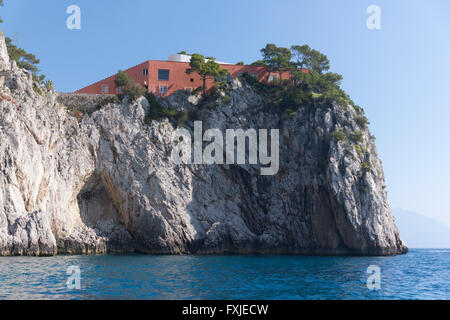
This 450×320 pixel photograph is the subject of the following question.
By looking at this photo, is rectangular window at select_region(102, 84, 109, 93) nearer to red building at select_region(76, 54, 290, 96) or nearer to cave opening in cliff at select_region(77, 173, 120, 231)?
red building at select_region(76, 54, 290, 96)

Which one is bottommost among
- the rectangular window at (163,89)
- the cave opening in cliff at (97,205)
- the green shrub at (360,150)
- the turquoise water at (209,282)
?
the turquoise water at (209,282)

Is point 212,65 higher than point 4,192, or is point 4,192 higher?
point 212,65

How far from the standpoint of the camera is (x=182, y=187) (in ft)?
164

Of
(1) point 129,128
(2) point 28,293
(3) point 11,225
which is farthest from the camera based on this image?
(1) point 129,128

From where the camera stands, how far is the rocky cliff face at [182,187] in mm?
43875

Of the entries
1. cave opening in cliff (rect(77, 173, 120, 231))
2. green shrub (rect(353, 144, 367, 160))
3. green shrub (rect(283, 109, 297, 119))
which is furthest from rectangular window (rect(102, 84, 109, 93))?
green shrub (rect(353, 144, 367, 160))

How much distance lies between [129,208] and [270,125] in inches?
822

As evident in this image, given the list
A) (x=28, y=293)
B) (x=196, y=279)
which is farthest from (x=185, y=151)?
(x=28, y=293)

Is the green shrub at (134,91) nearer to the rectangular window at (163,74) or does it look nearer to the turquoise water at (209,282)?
the rectangular window at (163,74)

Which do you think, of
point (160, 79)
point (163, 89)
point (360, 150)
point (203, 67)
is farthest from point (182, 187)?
point (360, 150)

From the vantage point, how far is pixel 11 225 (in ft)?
120

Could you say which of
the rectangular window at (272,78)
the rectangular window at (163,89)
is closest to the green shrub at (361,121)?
the rectangular window at (272,78)

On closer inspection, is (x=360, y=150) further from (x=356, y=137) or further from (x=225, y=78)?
(x=225, y=78)

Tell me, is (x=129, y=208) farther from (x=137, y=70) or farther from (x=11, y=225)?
(x=137, y=70)
